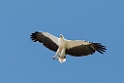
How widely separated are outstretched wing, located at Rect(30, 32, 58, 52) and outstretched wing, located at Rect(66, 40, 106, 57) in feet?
3.15

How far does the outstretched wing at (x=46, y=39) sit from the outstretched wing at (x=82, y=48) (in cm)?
96

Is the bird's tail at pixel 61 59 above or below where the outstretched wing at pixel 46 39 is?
below

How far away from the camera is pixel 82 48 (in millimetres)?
31188

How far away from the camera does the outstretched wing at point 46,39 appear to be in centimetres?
3209

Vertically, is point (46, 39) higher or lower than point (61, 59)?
higher

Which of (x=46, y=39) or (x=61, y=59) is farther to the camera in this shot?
(x=46, y=39)

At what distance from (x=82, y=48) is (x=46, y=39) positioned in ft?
7.76

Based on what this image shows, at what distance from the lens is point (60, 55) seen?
3089 cm

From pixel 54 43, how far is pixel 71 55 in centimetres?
143

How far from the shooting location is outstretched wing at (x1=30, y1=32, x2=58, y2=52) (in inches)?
1264

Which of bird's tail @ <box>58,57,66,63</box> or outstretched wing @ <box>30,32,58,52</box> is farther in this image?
outstretched wing @ <box>30,32,58,52</box>

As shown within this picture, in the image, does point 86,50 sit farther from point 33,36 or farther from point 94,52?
point 33,36

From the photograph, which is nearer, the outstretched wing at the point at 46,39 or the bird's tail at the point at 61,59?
the bird's tail at the point at 61,59

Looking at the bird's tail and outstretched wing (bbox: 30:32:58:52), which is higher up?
outstretched wing (bbox: 30:32:58:52)
